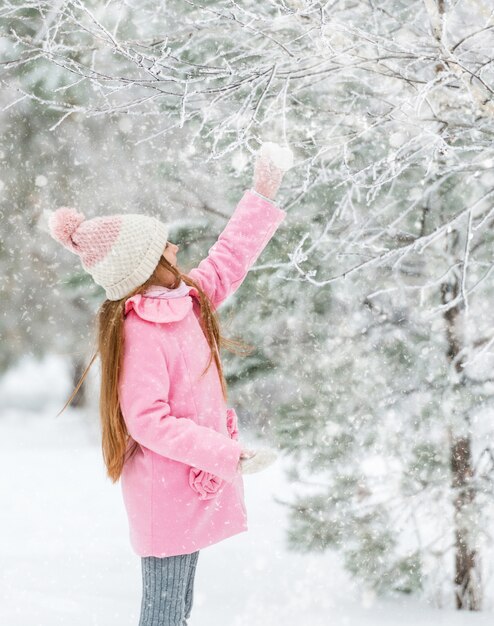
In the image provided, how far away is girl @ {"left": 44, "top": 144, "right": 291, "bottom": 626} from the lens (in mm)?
2066

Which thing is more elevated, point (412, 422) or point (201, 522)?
point (201, 522)

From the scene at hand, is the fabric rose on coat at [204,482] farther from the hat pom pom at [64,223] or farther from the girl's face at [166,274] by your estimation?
the hat pom pom at [64,223]

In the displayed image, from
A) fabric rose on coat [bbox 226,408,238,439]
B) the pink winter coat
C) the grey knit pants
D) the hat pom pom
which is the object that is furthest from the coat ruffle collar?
the grey knit pants

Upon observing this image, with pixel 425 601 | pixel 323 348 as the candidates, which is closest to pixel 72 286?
pixel 323 348

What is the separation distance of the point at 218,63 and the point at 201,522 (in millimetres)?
3878

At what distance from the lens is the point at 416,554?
4.50 metres

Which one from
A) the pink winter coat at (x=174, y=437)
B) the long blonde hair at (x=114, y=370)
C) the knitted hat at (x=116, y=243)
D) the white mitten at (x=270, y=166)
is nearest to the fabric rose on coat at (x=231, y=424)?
the pink winter coat at (x=174, y=437)

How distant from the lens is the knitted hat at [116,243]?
7.02 feet

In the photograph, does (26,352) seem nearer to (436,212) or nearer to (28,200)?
(28,200)

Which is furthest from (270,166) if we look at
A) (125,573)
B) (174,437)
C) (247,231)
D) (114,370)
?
(125,573)

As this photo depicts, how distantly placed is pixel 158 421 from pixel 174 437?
0.22 ft

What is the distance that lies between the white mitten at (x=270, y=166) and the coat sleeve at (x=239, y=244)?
0.04 m

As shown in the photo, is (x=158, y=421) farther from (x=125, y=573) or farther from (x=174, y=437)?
(x=125, y=573)

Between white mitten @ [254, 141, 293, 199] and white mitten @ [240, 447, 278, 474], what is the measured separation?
0.90m
